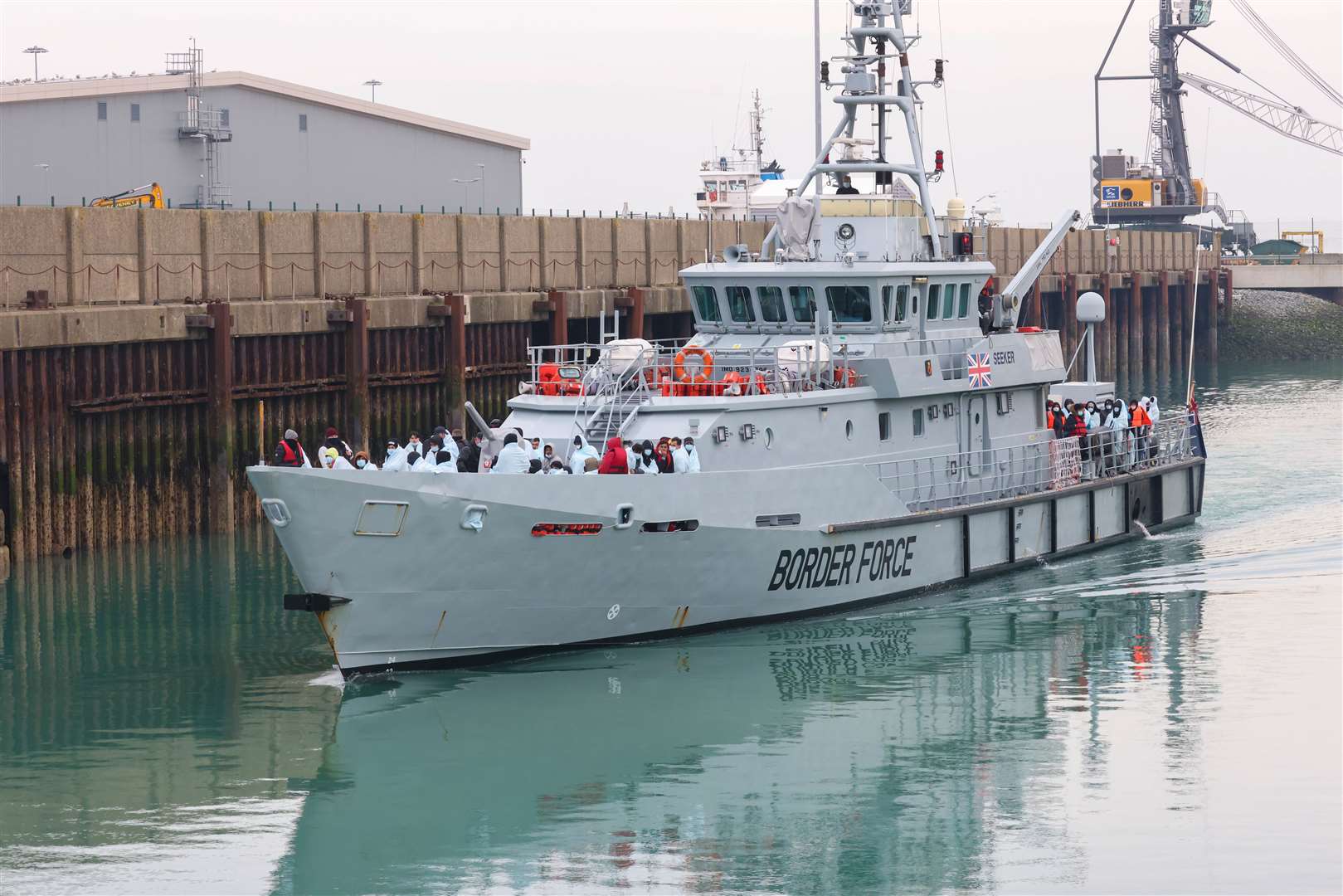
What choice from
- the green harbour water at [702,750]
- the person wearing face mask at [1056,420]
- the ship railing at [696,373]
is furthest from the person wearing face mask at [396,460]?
the person wearing face mask at [1056,420]

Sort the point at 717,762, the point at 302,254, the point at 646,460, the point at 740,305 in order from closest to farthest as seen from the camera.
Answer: the point at 717,762 → the point at 646,460 → the point at 740,305 → the point at 302,254

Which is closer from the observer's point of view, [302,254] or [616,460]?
[616,460]

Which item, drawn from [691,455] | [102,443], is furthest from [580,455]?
[102,443]

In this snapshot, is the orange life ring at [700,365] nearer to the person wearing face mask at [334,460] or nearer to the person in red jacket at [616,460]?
the person in red jacket at [616,460]

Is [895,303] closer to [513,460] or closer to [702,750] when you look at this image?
[513,460]

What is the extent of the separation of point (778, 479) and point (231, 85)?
30.6 m

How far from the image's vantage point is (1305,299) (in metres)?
89.1

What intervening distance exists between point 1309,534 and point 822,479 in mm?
12117

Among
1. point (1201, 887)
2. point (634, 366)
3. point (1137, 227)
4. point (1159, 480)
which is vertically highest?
point (1137, 227)

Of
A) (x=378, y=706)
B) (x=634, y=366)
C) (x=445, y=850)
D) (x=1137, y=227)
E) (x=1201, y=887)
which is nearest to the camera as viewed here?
(x=1201, y=887)

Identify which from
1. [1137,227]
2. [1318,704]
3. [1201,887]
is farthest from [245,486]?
[1137,227]

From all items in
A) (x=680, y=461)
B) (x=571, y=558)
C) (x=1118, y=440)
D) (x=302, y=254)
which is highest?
(x=302, y=254)

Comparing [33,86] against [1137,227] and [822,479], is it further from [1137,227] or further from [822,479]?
[1137,227]

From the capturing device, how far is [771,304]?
A: 90.3 ft
